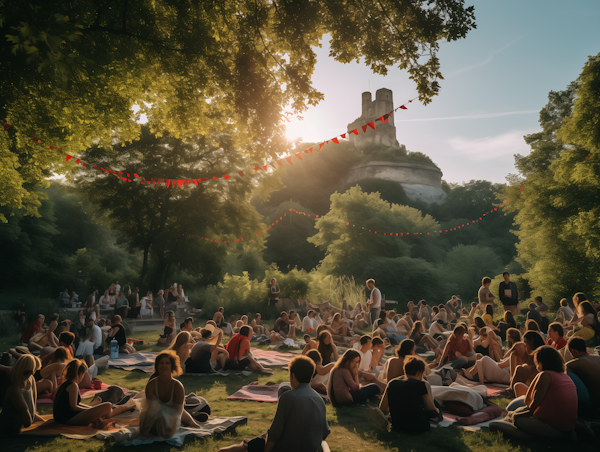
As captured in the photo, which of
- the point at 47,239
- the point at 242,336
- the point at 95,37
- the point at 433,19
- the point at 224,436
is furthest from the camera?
the point at 47,239

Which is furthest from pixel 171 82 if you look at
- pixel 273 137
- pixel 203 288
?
pixel 203 288

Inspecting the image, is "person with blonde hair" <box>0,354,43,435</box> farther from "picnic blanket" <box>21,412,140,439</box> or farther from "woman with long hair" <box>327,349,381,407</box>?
"woman with long hair" <box>327,349,381,407</box>

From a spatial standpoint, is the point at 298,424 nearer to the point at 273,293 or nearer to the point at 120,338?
the point at 120,338

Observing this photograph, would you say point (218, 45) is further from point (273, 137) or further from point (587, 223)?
point (587, 223)

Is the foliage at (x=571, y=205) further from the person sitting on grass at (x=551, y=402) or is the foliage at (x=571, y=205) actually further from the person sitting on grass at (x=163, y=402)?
the person sitting on grass at (x=163, y=402)

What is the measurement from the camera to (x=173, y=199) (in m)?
22.7

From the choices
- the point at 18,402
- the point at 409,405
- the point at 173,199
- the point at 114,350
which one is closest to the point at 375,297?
the point at 114,350

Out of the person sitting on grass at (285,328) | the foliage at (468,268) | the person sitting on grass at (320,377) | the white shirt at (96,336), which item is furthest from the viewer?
the foliage at (468,268)

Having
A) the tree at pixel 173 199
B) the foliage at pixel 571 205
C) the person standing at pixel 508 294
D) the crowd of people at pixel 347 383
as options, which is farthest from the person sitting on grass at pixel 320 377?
the tree at pixel 173 199

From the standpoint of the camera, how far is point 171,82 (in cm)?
742

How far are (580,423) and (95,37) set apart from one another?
311 inches

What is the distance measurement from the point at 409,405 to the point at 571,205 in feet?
47.9

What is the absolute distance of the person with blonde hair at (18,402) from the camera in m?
4.20

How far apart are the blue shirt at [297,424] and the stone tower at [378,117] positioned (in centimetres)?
7508
